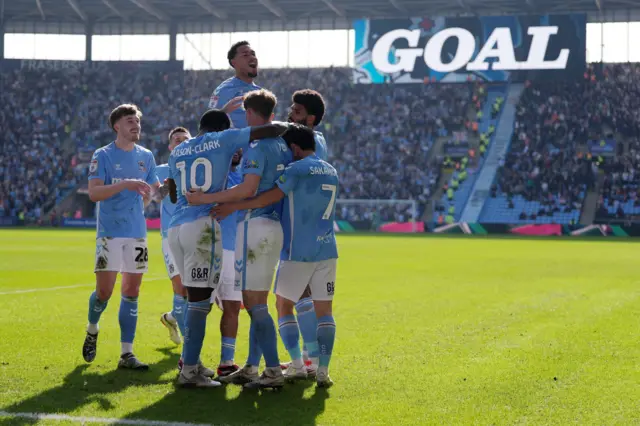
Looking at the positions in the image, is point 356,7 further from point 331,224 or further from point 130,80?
point 331,224

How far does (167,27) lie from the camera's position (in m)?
65.6

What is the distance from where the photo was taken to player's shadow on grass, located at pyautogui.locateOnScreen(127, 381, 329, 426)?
5.98 m

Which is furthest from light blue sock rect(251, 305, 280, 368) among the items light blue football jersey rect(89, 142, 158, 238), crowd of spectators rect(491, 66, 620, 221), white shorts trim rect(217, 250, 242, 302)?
crowd of spectators rect(491, 66, 620, 221)

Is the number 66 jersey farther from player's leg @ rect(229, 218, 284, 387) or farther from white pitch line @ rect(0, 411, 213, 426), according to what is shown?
white pitch line @ rect(0, 411, 213, 426)

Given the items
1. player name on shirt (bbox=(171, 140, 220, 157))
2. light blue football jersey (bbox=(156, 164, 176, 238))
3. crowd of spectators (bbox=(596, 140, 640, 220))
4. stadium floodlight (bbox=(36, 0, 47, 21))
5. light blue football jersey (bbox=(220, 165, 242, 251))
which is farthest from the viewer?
stadium floodlight (bbox=(36, 0, 47, 21))

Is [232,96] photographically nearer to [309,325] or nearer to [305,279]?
[305,279]

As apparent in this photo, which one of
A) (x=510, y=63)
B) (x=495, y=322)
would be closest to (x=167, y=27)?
(x=510, y=63)

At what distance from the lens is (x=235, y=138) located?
6.92 metres

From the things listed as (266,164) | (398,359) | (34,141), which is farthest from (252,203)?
(34,141)

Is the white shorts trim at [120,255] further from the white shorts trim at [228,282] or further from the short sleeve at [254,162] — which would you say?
the short sleeve at [254,162]

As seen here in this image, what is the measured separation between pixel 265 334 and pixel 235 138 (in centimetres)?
164

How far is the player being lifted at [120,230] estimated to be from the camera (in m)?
8.26

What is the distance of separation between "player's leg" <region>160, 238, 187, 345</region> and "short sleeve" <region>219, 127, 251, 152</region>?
6.91 feet

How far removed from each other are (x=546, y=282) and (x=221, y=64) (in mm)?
51195
